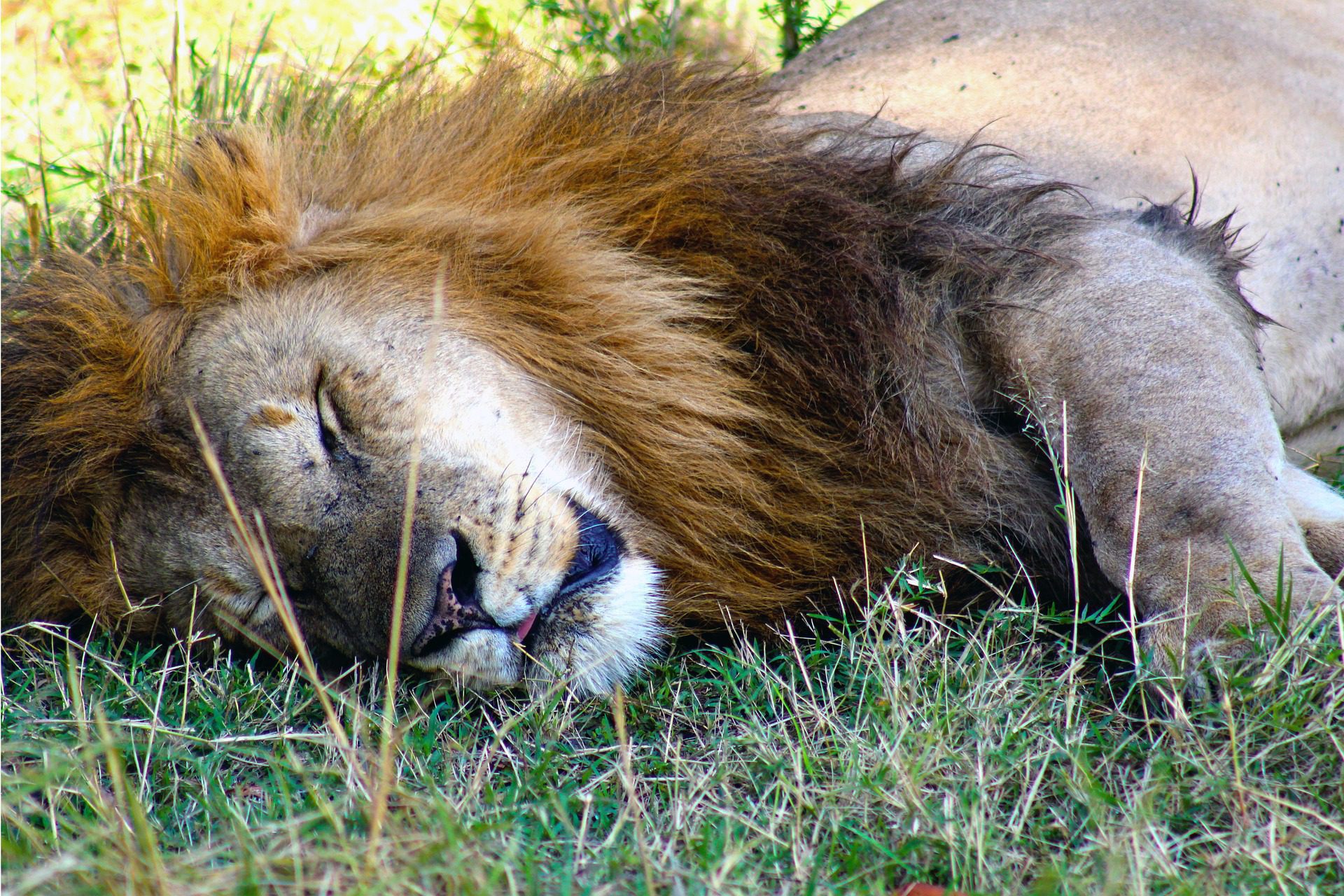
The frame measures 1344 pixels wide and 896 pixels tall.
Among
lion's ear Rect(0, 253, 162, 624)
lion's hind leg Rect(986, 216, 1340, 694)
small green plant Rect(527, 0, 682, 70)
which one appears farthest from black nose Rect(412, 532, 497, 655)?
small green plant Rect(527, 0, 682, 70)

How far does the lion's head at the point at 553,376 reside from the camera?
2311 mm

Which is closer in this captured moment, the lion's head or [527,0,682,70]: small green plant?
the lion's head

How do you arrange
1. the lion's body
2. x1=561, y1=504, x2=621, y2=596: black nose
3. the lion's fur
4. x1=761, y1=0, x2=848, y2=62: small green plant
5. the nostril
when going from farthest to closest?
x1=761, y1=0, x2=848, y2=62: small green plant
the lion's body
the lion's fur
x1=561, y1=504, x2=621, y2=596: black nose
the nostril

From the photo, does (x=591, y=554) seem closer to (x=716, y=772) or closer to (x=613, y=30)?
(x=716, y=772)

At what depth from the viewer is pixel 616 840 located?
185 centimetres

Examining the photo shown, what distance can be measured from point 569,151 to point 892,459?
95 cm

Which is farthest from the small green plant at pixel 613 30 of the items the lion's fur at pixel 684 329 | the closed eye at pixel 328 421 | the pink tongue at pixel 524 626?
the pink tongue at pixel 524 626

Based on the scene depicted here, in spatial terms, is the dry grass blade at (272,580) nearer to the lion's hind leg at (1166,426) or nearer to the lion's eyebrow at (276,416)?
the lion's eyebrow at (276,416)

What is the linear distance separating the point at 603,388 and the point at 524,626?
0.55 meters

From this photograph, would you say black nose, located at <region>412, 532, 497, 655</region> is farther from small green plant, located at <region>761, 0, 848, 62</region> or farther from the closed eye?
small green plant, located at <region>761, 0, 848, 62</region>

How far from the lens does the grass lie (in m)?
1.61

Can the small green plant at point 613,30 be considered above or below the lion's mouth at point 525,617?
above

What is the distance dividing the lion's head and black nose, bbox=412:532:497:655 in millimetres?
156

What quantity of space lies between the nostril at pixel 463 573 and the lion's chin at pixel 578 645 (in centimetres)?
6
